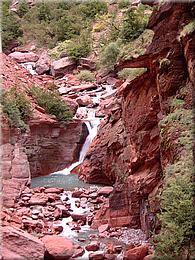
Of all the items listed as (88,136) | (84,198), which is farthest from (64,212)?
(88,136)

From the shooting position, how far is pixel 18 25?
16.1 meters

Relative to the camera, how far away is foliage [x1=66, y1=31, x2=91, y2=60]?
14.1m

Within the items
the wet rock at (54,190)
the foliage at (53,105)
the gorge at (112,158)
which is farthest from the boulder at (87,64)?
the wet rock at (54,190)

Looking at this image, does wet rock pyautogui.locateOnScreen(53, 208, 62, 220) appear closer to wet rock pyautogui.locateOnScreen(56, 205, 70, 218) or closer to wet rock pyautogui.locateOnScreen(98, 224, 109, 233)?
wet rock pyautogui.locateOnScreen(56, 205, 70, 218)

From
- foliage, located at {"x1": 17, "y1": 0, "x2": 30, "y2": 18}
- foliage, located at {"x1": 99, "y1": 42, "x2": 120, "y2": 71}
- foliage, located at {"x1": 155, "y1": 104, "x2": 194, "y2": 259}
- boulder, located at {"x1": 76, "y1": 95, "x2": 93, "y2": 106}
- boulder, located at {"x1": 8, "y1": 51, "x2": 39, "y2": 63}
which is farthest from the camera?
foliage, located at {"x1": 17, "y1": 0, "x2": 30, "y2": 18}

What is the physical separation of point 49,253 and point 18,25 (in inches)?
505

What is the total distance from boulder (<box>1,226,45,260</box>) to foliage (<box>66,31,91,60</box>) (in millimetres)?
10261

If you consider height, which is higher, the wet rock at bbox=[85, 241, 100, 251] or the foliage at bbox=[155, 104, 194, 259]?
the foliage at bbox=[155, 104, 194, 259]

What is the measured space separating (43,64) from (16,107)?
5380 mm

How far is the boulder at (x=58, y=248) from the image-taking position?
4.62 metres

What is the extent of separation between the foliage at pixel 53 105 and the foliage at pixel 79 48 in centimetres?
402

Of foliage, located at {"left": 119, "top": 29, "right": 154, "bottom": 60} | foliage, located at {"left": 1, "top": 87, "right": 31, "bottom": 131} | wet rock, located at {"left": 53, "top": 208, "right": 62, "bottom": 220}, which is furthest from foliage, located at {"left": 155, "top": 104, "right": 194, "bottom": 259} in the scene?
foliage, located at {"left": 1, "top": 87, "right": 31, "bottom": 131}

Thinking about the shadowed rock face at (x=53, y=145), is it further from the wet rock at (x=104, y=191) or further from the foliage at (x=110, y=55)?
the foliage at (x=110, y=55)

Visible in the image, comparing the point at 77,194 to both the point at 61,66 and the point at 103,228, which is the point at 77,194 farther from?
the point at 61,66
